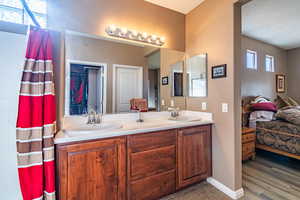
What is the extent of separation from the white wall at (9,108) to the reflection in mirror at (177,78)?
2.03 metres

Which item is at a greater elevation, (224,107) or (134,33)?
(134,33)

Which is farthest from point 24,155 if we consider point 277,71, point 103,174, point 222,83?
point 277,71

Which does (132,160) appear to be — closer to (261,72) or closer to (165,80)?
(165,80)

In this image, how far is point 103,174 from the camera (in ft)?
4.55

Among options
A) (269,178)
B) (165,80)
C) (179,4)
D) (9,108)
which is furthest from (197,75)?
(9,108)

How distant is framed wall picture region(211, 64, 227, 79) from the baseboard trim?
1477mm

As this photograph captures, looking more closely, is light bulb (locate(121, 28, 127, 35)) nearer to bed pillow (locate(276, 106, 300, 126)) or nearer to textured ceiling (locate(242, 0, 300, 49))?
textured ceiling (locate(242, 0, 300, 49))

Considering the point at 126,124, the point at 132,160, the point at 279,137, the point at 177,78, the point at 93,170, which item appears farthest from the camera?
the point at 279,137

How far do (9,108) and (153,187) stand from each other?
1.61m

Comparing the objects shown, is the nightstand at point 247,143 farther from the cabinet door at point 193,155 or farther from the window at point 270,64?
the window at point 270,64

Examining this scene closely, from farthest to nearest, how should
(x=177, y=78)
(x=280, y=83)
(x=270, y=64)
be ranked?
(x=280, y=83)
(x=270, y=64)
(x=177, y=78)

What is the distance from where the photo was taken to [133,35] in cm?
211

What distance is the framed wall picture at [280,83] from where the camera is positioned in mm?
4596

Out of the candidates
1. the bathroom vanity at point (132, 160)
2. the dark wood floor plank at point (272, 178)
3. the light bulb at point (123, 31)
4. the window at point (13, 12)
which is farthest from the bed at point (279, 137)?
the window at point (13, 12)
